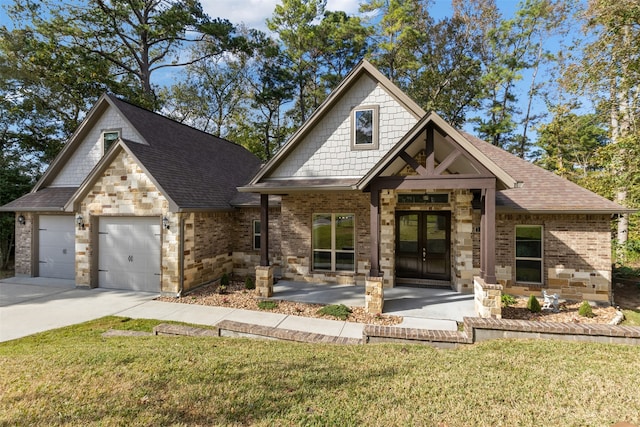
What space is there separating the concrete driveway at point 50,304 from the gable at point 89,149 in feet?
14.8

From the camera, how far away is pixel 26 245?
40.3ft

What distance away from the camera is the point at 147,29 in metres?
19.2

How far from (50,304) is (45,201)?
18.5ft

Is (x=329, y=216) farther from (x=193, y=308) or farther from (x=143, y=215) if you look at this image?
(x=143, y=215)

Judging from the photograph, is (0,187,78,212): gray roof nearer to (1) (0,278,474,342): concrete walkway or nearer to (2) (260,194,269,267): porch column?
(1) (0,278,474,342): concrete walkway

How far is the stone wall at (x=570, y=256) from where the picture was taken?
8.78 meters

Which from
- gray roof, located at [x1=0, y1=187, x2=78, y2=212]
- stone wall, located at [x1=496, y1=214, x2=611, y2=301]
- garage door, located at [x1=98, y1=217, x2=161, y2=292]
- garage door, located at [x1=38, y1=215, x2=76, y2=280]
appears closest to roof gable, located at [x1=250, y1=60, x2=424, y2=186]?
garage door, located at [x1=98, y1=217, x2=161, y2=292]

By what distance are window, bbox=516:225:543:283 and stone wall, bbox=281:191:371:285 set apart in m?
4.79

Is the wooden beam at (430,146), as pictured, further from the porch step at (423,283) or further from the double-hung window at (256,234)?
the double-hung window at (256,234)

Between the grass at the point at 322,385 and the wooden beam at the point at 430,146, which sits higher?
the wooden beam at the point at 430,146

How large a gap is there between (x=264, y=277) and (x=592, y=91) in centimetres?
1479

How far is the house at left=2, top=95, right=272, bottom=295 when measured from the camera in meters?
9.70

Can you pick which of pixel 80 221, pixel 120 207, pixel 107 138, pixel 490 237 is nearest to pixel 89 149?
pixel 107 138

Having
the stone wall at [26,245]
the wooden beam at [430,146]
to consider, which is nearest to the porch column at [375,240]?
the wooden beam at [430,146]
